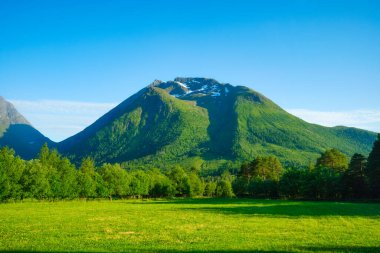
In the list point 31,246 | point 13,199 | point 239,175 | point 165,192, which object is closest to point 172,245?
point 31,246

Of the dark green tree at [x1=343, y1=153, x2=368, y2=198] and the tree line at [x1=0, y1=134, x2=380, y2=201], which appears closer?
the tree line at [x1=0, y1=134, x2=380, y2=201]

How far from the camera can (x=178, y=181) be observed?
174 meters

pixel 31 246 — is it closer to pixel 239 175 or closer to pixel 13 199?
pixel 13 199

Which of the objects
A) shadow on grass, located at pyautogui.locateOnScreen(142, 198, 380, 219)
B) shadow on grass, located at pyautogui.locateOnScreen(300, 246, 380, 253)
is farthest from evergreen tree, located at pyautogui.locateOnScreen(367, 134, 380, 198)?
shadow on grass, located at pyautogui.locateOnScreen(300, 246, 380, 253)

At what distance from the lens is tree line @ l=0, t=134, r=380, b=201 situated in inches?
3922

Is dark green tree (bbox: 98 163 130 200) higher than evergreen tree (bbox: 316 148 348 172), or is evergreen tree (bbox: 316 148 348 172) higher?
evergreen tree (bbox: 316 148 348 172)

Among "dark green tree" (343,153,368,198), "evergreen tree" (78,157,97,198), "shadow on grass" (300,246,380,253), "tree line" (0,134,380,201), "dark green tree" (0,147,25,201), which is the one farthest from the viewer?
"evergreen tree" (78,157,97,198)

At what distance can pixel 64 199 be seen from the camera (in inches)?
4840

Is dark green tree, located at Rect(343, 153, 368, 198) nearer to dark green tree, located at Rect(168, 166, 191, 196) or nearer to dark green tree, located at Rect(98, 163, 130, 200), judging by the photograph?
dark green tree, located at Rect(168, 166, 191, 196)

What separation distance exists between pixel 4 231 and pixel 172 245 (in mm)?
20414

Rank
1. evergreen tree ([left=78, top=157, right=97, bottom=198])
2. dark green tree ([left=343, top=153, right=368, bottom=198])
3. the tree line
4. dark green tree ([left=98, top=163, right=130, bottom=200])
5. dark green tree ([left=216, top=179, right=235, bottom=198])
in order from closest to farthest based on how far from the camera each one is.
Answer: the tree line
dark green tree ([left=343, top=153, right=368, bottom=198])
evergreen tree ([left=78, top=157, right=97, bottom=198])
dark green tree ([left=98, top=163, right=130, bottom=200])
dark green tree ([left=216, top=179, right=235, bottom=198])

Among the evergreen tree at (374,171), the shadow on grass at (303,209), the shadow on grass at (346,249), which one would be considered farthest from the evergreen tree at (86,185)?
the shadow on grass at (346,249)

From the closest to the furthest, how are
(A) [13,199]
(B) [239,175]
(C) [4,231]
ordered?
(C) [4,231]
(A) [13,199]
(B) [239,175]

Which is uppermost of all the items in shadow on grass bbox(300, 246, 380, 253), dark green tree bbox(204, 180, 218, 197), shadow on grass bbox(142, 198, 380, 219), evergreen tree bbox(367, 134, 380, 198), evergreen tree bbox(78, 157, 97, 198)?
evergreen tree bbox(367, 134, 380, 198)
